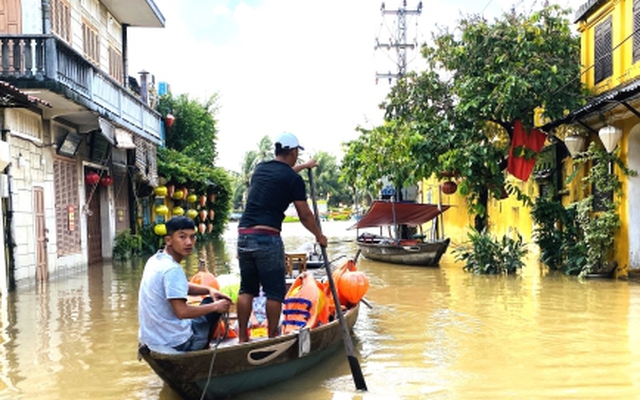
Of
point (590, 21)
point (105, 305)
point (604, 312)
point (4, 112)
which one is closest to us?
point (604, 312)

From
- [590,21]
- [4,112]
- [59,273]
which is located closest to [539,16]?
[590,21]

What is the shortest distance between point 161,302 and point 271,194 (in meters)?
1.39

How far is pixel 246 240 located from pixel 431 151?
901cm

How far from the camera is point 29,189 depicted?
12703 millimetres

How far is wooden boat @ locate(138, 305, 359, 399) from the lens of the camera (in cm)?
484

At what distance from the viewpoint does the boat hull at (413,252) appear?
15875 mm

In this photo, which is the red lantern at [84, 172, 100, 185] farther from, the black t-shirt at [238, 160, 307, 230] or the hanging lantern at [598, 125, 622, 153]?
the hanging lantern at [598, 125, 622, 153]

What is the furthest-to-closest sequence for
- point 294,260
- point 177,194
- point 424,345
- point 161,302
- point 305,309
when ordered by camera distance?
point 177,194
point 294,260
point 424,345
point 305,309
point 161,302

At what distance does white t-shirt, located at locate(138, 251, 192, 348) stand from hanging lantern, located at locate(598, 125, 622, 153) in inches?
366

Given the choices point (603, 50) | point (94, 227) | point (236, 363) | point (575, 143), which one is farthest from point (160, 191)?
point (236, 363)

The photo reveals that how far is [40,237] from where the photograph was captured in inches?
520

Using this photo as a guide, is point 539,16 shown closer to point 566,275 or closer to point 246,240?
point 566,275

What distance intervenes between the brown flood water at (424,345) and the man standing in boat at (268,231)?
83 cm

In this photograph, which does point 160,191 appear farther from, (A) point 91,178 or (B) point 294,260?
(B) point 294,260
